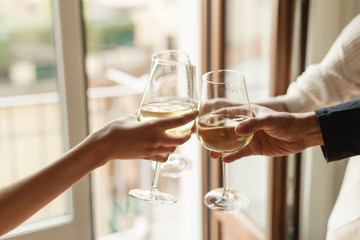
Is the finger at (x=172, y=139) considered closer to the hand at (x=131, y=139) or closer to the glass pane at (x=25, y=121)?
the hand at (x=131, y=139)

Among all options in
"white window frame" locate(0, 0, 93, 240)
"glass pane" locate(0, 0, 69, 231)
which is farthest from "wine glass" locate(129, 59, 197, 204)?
"glass pane" locate(0, 0, 69, 231)

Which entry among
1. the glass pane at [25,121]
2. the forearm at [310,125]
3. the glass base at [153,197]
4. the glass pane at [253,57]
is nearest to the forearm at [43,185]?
the glass base at [153,197]

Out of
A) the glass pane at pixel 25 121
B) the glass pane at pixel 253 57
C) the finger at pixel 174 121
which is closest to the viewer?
the finger at pixel 174 121

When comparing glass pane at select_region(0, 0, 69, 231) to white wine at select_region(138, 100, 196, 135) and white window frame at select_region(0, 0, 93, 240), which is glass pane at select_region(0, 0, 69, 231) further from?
white wine at select_region(138, 100, 196, 135)

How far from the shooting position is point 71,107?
1.89 meters

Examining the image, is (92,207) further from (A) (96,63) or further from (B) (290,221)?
(A) (96,63)

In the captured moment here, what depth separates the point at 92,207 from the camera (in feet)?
6.66

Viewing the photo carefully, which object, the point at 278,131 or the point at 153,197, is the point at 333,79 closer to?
the point at 278,131

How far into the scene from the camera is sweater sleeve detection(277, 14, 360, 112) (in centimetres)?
120

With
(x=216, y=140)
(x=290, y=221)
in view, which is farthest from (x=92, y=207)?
(x=216, y=140)

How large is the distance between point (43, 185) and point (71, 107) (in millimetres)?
1136

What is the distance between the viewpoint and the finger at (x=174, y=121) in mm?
764

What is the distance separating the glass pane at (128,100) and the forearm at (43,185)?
57.2 inches

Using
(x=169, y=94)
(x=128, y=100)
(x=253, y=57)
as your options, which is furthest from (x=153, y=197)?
(x=128, y=100)
